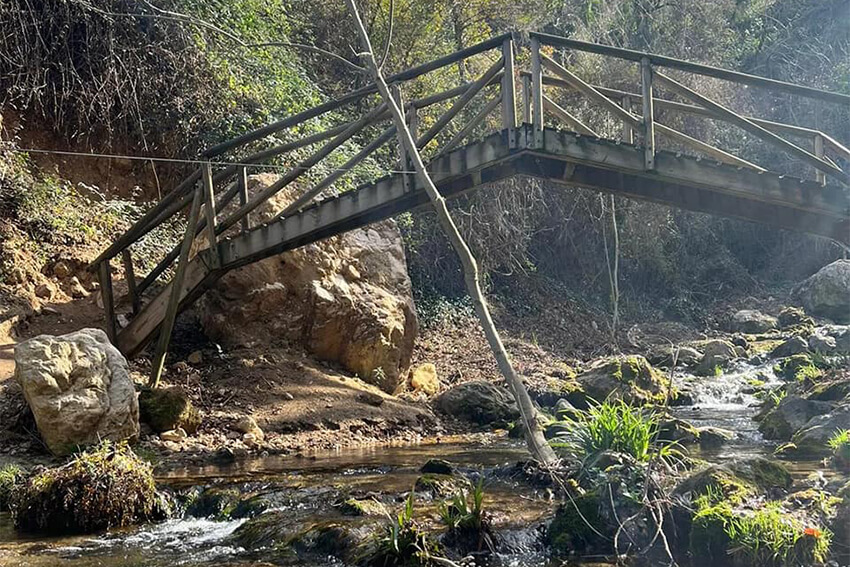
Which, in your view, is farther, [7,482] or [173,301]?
[173,301]

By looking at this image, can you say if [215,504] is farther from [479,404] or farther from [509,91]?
[479,404]

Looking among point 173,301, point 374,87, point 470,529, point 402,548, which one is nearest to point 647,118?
point 374,87

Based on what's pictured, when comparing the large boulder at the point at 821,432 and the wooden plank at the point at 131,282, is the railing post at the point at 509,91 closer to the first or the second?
the large boulder at the point at 821,432

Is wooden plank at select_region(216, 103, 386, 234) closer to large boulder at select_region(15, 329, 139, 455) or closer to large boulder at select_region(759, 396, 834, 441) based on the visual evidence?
large boulder at select_region(15, 329, 139, 455)

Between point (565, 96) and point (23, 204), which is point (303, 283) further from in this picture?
point (565, 96)

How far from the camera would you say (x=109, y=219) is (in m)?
13.2

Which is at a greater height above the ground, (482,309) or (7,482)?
(482,309)

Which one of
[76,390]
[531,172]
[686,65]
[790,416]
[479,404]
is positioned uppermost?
[686,65]

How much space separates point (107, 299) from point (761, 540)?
903cm

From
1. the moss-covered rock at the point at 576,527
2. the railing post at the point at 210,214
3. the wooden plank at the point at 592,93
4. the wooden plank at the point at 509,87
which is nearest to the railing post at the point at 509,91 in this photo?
the wooden plank at the point at 509,87

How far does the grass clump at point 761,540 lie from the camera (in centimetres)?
449

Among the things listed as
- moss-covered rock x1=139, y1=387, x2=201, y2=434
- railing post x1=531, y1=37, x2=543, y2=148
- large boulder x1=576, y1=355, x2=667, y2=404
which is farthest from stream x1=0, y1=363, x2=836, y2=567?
railing post x1=531, y1=37, x2=543, y2=148

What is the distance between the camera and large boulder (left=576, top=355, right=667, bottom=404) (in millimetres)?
12305

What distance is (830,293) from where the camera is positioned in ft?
70.2
